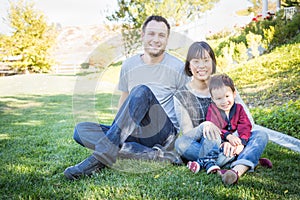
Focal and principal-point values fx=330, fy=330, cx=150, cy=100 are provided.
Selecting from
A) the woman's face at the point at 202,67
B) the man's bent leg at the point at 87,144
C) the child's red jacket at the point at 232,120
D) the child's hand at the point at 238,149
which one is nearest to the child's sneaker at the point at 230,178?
the child's hand at the point at 238,149

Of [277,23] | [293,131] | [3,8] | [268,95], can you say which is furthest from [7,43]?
[293,131]

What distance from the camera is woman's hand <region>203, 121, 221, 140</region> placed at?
2.18 metres

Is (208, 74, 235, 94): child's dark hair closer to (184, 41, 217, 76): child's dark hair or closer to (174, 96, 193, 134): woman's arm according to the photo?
(184, 41, 217, 76): child's dark hair

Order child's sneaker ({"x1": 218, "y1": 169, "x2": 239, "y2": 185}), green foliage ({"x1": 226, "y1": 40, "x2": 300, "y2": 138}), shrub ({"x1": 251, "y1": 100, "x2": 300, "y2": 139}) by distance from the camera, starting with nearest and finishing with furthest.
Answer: child's sneaker ({"x1": 218, "y1": 169, "x2": 239, "y2": 185}), shrub ({"x1": 251, "y1": 100, "x2": 300, "y2": 139}), green foliage ({"x1": 226, "y1": 40, "x2": 300, "y2": 138})

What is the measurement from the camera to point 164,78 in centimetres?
244

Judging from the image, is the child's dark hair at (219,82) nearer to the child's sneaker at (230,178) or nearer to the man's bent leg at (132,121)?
the man's bent leg at (132,121)

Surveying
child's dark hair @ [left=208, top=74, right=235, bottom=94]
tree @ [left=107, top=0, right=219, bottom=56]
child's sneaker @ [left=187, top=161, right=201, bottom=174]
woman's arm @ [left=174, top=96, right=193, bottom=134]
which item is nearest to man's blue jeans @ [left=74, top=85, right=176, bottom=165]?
woman's arm @ [left=174, top=96, right=193, bottom=134]

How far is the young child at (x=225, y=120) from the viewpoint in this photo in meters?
2.26

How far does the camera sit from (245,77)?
7.06m

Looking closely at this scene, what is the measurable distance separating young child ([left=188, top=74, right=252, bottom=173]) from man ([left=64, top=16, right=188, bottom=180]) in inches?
9.4

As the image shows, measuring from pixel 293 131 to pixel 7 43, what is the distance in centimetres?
1524

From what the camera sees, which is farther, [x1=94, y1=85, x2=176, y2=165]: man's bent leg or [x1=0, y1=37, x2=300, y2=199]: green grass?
[x1=94, y1=85, x2=176, y2=165]: man's bent leg

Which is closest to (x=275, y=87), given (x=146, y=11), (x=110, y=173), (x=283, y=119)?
(x=283, y=119)

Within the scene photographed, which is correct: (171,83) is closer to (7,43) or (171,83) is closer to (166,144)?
(166,144)
